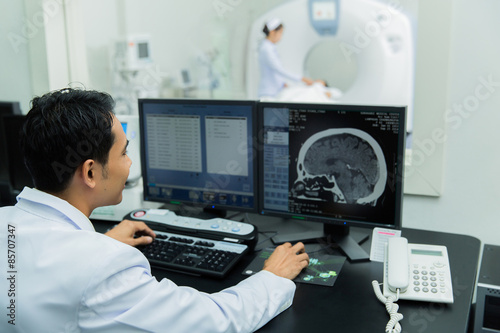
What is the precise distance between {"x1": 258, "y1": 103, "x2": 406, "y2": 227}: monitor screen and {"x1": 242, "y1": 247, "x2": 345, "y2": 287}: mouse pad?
0.12 m

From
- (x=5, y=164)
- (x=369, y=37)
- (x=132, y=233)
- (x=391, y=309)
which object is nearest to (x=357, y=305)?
(x=391, y=309)

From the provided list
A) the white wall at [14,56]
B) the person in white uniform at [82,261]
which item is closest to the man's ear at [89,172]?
the person in white uniform at [82,261]

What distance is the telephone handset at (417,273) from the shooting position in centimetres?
114

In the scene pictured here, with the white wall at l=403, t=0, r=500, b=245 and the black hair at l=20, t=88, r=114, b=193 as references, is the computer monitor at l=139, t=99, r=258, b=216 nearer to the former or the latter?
the black hair at l=20, t=88, r=114, b=193

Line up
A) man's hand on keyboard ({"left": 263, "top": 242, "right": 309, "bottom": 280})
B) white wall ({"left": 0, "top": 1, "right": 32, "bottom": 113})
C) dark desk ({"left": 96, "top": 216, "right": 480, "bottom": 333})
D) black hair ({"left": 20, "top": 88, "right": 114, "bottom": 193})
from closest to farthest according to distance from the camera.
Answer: black hair ({"left": 20, "top": 88, "right": 114, "bottom": 193}), dark desk ({"left": 96, "top": 216, "right": 480, "bottom": 333}), man's hand on keyboard ({"left": 263, "top": 242, "right": 309, "bottom": 280}), white wall ({"left": 0, "top": 1, "right": 32, "bottom": 113})

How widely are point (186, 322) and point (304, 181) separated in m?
0.65

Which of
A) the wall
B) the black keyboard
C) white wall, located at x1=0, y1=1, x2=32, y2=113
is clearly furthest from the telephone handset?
white wall, located at x1=0, y1=1, x2=32, y2=113

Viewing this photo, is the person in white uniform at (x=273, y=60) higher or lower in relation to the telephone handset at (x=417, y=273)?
higher

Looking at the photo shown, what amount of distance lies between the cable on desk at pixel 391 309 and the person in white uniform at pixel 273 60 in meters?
2.81

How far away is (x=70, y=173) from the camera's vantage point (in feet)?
3.25

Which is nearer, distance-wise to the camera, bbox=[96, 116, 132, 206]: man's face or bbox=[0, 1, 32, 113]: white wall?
bbox=[96, 116, 132, 206]: man's face

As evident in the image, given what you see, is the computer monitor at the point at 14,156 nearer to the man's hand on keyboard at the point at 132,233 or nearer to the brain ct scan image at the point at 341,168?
the man's hand on keyboard at the point at 132,233

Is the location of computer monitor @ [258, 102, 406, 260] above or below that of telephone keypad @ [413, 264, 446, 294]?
above

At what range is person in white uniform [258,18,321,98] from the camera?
3820 millimetres
